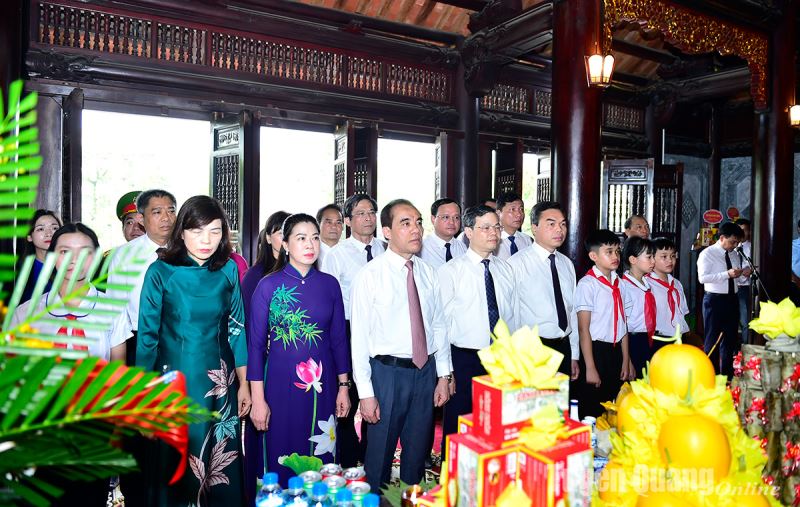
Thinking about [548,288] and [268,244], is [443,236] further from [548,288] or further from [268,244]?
[268,244]

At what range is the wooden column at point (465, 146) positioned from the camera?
5816 mm

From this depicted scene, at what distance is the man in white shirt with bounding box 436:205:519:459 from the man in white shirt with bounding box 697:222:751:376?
383cm

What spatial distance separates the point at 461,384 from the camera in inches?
113

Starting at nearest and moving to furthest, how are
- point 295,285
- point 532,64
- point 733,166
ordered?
point 295,285, point 532,64, point 733,166

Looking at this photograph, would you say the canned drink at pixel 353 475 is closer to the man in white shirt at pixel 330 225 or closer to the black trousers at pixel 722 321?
the man in white shirt at pixel 330 225

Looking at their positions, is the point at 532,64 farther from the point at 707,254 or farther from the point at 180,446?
the point at 180,446

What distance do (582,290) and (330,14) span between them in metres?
3.41

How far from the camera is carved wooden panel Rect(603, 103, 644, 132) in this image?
744 centimetres

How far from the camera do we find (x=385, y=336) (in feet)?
8.13

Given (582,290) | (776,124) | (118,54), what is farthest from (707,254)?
(118,54)

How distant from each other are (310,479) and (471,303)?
1.46 meters

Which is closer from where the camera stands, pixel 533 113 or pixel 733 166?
pixel 533 113

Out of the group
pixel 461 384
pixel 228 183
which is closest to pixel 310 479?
pixel 461 384

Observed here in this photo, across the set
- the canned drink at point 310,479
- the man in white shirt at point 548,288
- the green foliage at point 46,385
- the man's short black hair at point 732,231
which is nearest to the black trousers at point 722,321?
the man's short black hair at point 732,231
